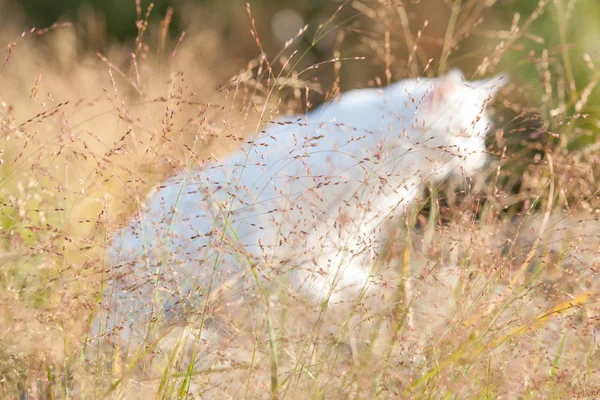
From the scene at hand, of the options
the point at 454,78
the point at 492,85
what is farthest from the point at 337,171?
the point at 492,85

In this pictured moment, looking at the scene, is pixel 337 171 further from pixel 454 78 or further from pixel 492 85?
pixel 492 85

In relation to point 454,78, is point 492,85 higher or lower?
higher

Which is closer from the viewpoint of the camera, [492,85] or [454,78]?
[492,85]

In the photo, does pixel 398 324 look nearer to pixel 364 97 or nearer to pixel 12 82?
pixel 364 97

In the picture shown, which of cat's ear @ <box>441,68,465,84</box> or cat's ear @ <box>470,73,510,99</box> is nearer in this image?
cat's ear @ <box>470,73,510,99</box>

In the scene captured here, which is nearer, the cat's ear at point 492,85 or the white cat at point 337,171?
the cat's ear at point 492,85

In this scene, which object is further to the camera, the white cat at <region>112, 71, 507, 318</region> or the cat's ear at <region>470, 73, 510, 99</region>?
the white cat at <region>112, 71, 507, 318</region>

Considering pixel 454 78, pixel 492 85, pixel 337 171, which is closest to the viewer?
pixel 492 85

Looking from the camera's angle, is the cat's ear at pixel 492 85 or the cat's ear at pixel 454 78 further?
the cat's ear at pixel 454 78

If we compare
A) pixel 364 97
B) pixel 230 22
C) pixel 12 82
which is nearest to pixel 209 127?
pixel 364 97

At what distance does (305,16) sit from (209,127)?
9.06 meters

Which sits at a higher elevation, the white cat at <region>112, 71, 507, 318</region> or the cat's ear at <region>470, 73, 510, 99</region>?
the cat's ear at <region>470, 73, 510, 99</region>

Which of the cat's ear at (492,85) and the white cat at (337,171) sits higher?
the cat's ear at (492,85)

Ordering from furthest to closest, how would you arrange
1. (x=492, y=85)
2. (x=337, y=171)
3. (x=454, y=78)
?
1. (x=454, y=78)
2. (x=337, y=171)
3. (x=492, y=85)
